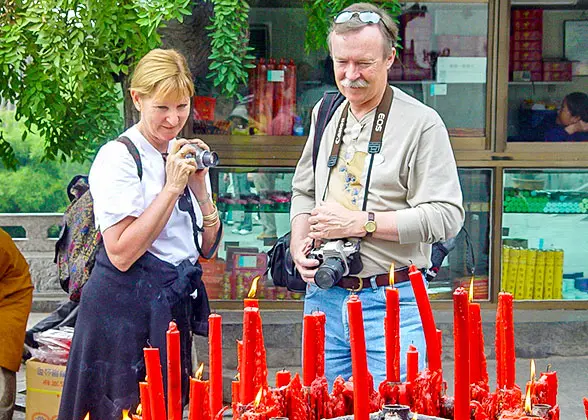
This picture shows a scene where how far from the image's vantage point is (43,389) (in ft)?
15.2

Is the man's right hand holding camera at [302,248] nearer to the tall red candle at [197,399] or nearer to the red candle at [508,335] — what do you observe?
the red candle at [508,335]

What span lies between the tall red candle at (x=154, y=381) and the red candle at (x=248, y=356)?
0.48ft

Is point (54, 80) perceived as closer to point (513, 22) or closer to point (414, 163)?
point (414, 163)

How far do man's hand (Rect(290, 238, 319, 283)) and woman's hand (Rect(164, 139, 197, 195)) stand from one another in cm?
45

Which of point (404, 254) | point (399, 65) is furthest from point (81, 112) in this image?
point (404, 254)

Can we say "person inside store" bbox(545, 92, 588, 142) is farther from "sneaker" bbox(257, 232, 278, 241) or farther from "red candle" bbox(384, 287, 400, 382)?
"red candle" bbox(384, 287, 400, 382)

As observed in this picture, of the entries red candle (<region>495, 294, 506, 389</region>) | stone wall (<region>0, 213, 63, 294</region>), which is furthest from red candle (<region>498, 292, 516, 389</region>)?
stone wall (<region>0, 213, 63, 294</region>)

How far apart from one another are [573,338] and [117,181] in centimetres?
440

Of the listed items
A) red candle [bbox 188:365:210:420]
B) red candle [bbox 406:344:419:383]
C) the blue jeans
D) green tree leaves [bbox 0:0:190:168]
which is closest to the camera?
red candle [bbox 188:365:210:420]

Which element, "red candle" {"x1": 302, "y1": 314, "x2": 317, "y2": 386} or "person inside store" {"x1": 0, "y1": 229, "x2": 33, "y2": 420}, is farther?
"person inside store" {"x1": 0, "y1": 229, "x2": 33, "y2": 420}

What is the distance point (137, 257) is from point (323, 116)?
32.4 inches

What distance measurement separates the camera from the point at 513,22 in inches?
272

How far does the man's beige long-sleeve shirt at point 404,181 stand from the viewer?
2.99 meters

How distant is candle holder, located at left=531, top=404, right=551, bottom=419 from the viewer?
138 cm
